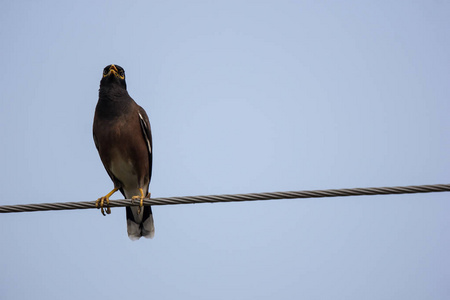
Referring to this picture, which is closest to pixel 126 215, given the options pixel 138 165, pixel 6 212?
pixel 138 165

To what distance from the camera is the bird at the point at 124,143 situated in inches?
233

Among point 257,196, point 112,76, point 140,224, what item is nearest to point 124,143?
point 112,76

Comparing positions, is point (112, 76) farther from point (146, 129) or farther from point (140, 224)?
point (140, 224)

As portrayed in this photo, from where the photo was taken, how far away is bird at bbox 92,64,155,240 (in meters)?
5.91

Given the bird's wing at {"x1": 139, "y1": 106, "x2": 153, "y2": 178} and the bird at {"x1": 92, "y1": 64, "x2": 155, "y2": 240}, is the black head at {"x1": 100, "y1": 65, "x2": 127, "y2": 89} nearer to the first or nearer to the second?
the bird at {"x1": 92, "y1": 64, "x2": 155, "y2": 240}

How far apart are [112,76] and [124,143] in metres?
0.96

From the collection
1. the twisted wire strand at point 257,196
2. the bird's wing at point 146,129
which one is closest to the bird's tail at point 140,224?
the bird's wing at point 146,129

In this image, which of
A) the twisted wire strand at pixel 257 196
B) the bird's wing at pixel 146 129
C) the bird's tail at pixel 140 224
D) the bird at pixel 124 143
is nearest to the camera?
the twisted wire strand at pixel 257 196

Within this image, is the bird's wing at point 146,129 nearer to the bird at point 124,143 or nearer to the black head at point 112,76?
the bird at point 124,143

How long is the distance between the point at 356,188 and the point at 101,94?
11.7 feet

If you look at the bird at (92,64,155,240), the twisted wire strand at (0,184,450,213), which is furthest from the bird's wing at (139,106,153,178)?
the twisted wire strand at (0,184,450,213)

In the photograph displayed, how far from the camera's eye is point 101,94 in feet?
20.5

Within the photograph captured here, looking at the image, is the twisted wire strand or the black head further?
the black head

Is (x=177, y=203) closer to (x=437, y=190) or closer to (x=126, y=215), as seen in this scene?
(x=437, y=190)
